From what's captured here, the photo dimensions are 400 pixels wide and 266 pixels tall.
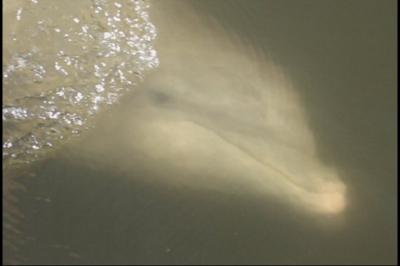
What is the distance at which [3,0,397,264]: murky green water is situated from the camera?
2.09 meters

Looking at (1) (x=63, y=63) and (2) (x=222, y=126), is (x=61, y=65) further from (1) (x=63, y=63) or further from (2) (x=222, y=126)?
(2) (x=222, y=126)

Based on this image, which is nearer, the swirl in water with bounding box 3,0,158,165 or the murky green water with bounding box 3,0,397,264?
the murky green water with bounding box 3,0,397,264

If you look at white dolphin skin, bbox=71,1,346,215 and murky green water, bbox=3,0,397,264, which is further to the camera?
white dolphin skin, bbox=71,1,346,215

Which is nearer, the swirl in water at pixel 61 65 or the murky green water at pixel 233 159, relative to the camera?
the murky green water at pixel 233 159

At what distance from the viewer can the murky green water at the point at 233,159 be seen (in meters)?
Answer: 2.09

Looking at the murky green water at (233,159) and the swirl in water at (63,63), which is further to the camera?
the swirl in water at (63,63)

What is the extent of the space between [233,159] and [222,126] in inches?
4.8

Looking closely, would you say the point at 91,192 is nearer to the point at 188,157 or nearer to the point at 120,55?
the point at 188,157

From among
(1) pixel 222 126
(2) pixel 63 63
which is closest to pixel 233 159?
(1) pixel 222 126

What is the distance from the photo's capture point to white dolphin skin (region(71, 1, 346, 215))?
220 cm

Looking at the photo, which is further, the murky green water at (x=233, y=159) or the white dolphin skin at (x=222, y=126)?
the white dolphin skin at (x=222, y=126)

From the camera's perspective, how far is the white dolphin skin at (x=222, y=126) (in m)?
2.20

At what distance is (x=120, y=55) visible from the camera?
2414 mm

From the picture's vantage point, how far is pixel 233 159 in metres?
2.22
